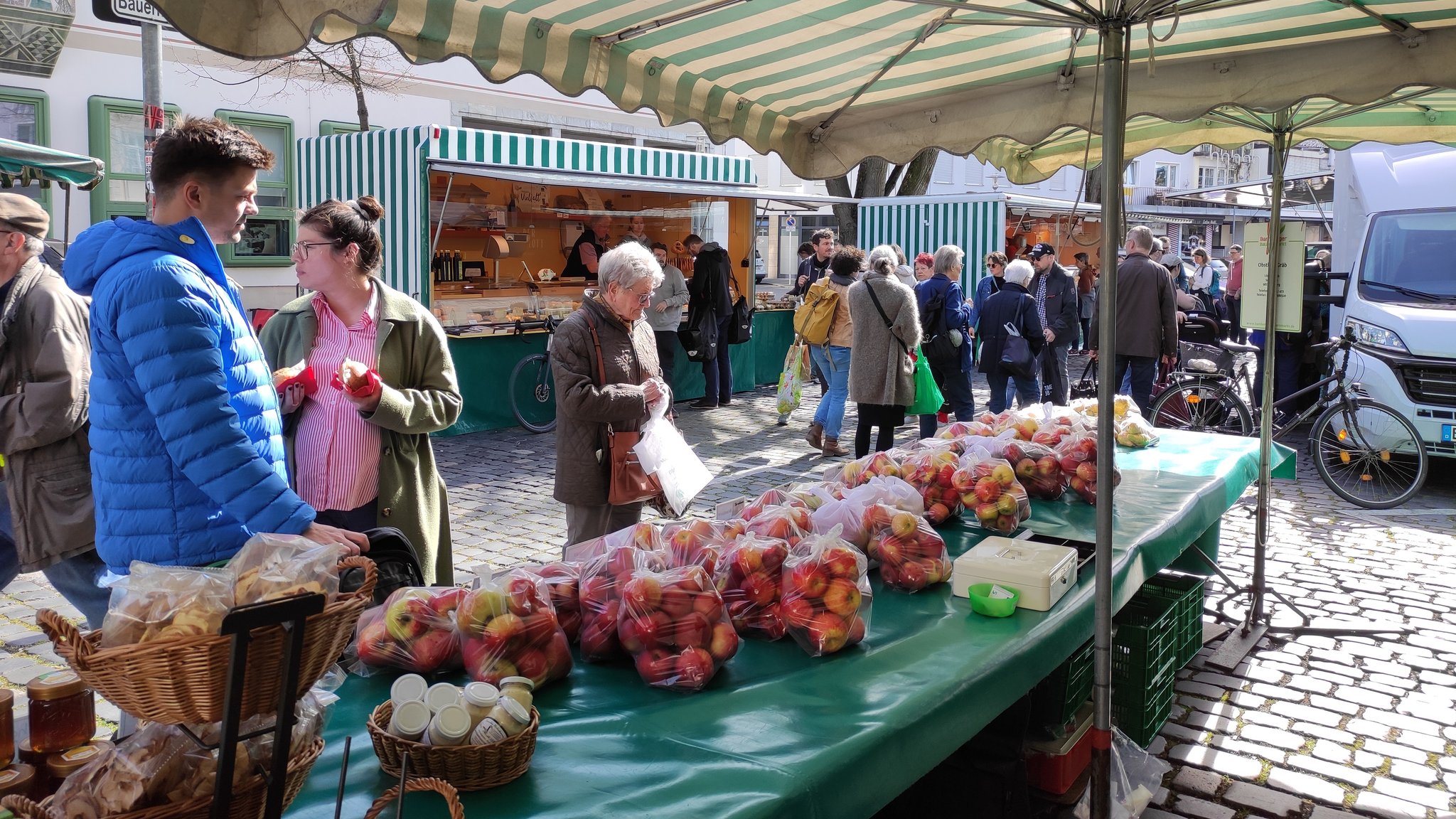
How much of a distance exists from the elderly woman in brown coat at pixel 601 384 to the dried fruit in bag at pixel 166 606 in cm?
264

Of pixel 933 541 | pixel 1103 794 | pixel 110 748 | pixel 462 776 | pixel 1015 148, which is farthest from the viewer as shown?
pixel 1015 148

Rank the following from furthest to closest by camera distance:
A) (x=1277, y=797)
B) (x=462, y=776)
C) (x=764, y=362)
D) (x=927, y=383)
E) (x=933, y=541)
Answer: (x=764, y=362), (x=927, y=383), (x=1277, y=797), (x=933, y=541), (x=462, y=776)

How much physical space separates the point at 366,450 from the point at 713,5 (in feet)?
6.02

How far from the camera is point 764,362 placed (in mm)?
14516

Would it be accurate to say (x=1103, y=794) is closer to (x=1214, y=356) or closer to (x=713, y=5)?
(x=713, y=5)

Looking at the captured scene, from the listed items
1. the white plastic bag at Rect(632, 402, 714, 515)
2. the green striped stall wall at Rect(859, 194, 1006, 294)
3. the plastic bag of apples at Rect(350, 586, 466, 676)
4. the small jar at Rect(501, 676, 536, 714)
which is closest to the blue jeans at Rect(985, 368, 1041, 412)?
the white plastic bag at Rect(632, 402, 714, 515)

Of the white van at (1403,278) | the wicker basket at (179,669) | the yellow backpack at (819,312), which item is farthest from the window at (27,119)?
the white van at (1403,278)

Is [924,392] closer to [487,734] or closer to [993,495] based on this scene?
[993,495]

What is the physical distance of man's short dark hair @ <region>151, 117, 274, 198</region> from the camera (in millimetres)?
2389

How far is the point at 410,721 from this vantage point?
5.75ft

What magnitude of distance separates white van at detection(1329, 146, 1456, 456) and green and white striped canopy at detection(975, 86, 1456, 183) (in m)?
2.74

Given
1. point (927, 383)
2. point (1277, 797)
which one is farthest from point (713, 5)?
point (927, 383)

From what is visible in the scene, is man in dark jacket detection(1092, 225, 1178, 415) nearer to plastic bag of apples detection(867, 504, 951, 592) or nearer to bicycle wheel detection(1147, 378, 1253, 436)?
bicycle wheel detection(1147, 378, 1253, 436)

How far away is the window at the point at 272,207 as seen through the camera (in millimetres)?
15500
